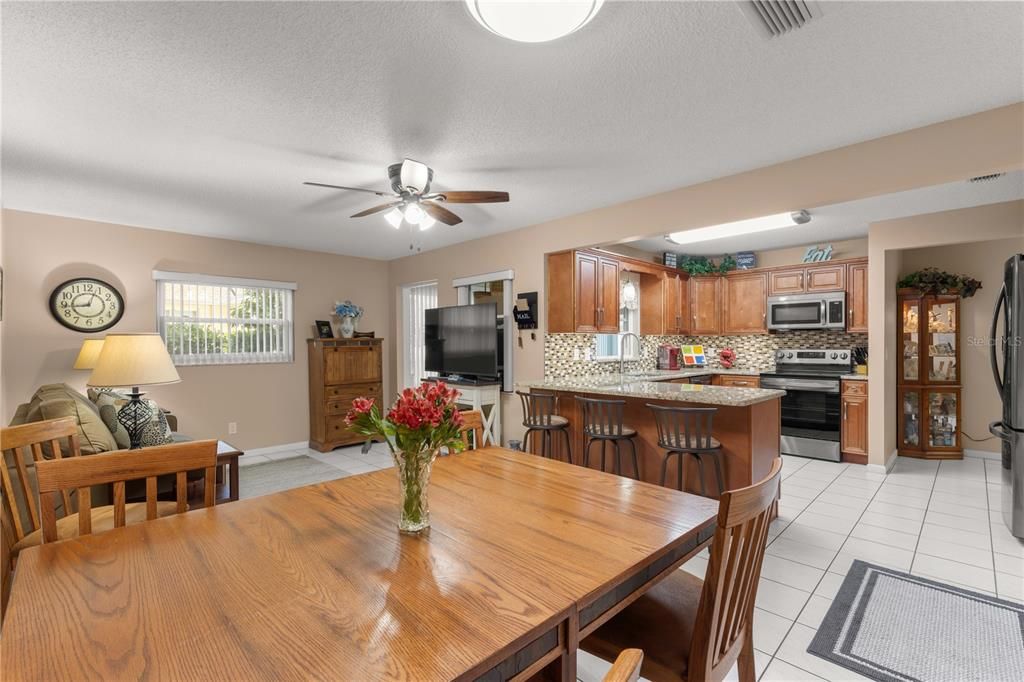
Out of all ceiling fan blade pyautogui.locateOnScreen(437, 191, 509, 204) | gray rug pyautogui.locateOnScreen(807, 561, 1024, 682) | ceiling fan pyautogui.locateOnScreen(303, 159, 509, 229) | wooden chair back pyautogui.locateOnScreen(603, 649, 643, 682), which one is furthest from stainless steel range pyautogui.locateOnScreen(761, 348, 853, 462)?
wooden chair back pyautogui.locateOnScreen(603, 649, 643, 682)

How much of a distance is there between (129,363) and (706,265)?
5.94 m

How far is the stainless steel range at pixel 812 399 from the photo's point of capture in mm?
4918

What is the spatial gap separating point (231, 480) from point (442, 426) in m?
2.40

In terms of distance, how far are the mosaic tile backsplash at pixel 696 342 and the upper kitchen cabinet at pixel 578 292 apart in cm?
27

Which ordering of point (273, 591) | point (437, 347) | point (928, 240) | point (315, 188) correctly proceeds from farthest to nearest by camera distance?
point (437, 347) < point (928, 240) < point (315, 188) < point (273, 591)

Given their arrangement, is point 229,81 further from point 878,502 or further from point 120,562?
point 878,502

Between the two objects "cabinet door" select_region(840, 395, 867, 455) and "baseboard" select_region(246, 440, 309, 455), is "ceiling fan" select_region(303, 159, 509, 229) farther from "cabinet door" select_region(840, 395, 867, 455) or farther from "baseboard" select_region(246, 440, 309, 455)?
"cabinet door" select_region(840, 395, 867, 455)

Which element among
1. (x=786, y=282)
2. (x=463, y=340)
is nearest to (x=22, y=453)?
(x=463, y=340)

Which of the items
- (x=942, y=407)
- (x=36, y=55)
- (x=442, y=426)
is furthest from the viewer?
(x=942, y=407)

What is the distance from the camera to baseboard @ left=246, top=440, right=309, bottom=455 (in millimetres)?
5337

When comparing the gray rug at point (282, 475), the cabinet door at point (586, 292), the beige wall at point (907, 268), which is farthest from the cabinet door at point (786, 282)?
the gray rug at point (282, 475)

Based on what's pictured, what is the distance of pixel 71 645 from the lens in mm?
862

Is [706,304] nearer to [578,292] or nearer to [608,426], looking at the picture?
[578,292]

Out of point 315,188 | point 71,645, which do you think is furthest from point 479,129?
point 71,645
